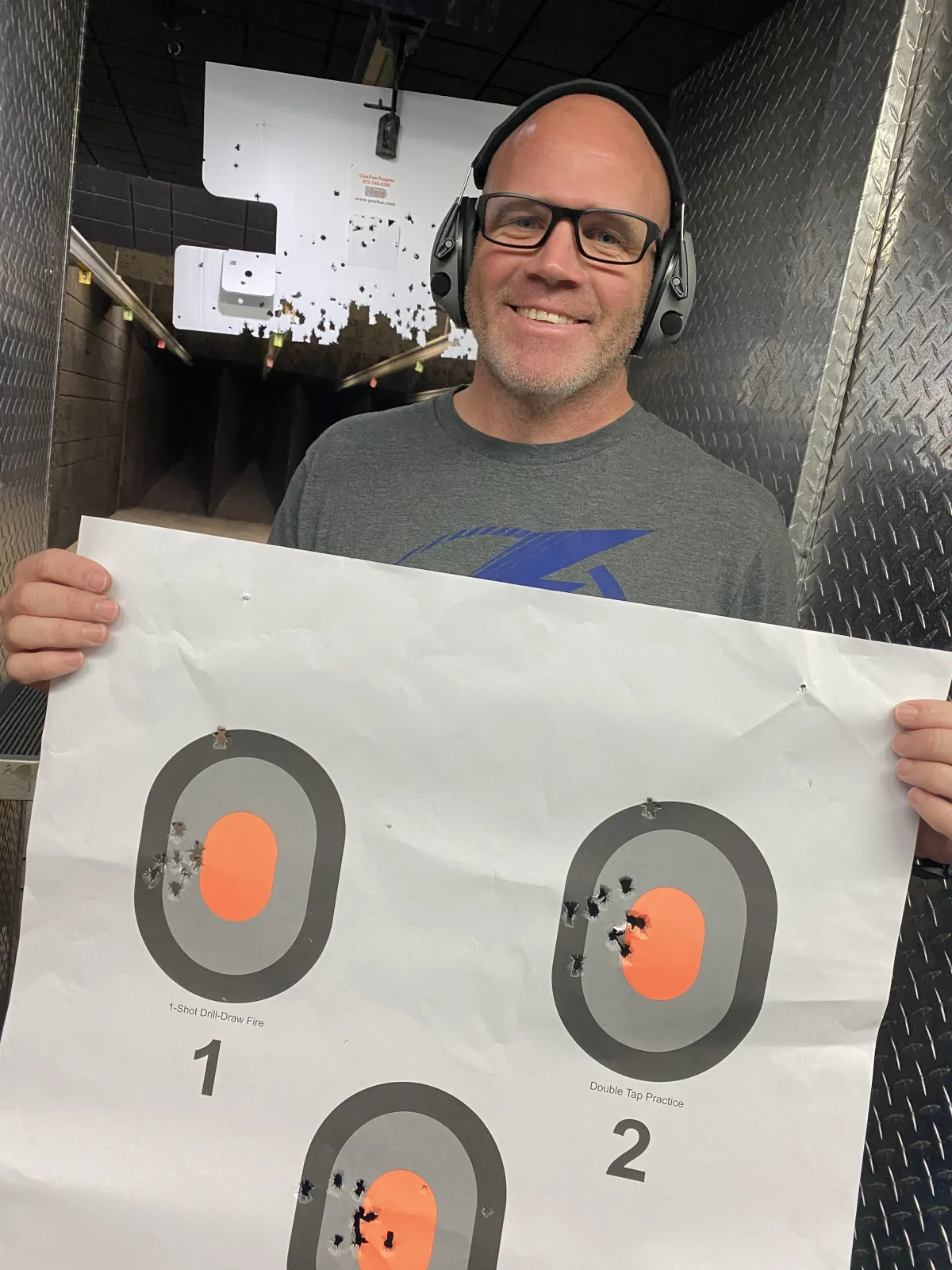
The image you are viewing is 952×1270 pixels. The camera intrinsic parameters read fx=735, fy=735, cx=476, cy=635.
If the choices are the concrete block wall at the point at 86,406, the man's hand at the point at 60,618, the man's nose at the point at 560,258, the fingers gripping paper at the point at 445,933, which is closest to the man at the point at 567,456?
the man's nose at the point at 560,258

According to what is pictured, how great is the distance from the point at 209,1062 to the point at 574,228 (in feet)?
3.71

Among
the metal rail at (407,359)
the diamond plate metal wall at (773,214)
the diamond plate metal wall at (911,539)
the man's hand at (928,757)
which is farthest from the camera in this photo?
the metal rail at (407,359)

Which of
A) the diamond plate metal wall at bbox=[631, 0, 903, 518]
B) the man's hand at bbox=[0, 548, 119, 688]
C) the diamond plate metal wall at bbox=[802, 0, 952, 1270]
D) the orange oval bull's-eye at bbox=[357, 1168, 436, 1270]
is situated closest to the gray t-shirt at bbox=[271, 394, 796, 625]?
the man's hand at bbox=[0, 548, 119, 688]

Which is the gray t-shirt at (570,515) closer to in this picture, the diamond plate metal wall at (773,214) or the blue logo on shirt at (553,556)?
the blue logo on shirt at (553,556)

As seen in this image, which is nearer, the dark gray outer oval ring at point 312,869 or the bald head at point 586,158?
the dark gray outer oval ring at point 312,869

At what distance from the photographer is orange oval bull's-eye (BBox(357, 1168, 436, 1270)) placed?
2.27 ft

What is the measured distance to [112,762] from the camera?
0.72 meters

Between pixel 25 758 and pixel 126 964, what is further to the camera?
pixel 25 758

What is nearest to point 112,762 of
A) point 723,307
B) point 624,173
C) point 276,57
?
point 624,173

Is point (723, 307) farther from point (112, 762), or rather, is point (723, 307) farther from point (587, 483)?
point (112, 762)

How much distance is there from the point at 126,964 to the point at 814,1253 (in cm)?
70

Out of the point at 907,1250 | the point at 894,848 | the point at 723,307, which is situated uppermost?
the point at 723,307

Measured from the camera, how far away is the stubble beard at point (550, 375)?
1080 mm

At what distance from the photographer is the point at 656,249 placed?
3.75 ft
